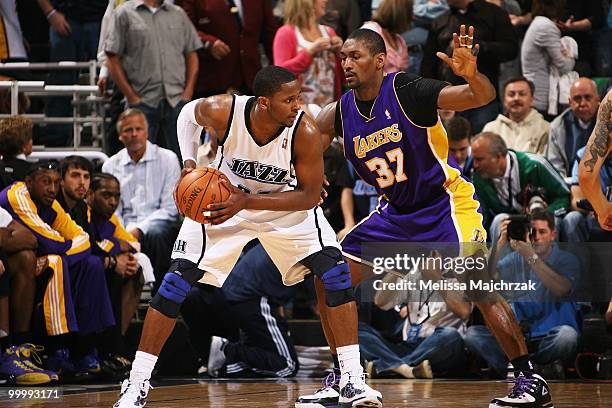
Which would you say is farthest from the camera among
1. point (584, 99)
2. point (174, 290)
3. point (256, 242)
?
point (584, 99)

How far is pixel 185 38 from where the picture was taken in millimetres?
9688

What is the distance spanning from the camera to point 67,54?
34.0 ft

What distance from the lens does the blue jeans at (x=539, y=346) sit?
7613 millimetres

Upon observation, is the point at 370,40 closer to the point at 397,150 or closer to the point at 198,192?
the point at 397,150

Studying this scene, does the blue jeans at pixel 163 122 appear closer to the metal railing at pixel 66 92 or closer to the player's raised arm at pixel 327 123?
the metal railing at pixel 66 92

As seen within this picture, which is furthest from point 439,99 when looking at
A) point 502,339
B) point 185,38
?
point 185,38

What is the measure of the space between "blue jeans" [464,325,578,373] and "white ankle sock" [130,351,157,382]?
10.3 feet

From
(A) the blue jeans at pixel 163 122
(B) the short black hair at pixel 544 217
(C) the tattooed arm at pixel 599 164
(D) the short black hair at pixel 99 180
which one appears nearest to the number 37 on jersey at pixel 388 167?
(C) the tattooed arm at pixel 599 164

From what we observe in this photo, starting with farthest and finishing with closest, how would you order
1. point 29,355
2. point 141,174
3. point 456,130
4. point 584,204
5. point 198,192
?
point 141,174, point 456,130, point 584,204, point 29,355, point 198,192

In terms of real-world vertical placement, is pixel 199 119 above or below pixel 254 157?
above

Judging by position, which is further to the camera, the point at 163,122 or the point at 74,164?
the point at 163,122

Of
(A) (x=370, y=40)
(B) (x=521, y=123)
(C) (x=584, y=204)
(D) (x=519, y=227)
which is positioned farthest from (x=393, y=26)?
(A) (x=370, y=40)

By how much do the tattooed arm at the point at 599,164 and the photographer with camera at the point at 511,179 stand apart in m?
2.56

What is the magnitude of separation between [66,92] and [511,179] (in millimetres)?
3928
